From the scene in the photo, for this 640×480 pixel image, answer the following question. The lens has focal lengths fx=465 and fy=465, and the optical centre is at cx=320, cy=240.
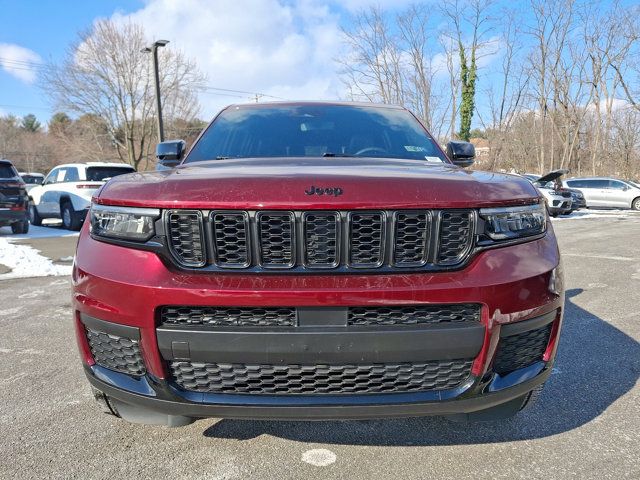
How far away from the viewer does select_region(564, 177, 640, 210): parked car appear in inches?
803

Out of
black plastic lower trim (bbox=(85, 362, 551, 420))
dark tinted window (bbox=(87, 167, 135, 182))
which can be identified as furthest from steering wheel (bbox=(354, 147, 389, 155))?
dark tinted window (bbox=(87, 167, 135, 182))

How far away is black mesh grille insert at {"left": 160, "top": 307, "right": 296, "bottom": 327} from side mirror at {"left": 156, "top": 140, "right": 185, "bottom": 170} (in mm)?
1544

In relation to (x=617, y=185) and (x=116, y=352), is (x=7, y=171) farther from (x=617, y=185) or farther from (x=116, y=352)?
(x=617, y=185)

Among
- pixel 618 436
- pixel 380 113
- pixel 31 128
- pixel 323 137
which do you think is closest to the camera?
pixel 618 436

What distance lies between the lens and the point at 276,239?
1.74 metres

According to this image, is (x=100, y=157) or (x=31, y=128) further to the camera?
(x=31, y=128)

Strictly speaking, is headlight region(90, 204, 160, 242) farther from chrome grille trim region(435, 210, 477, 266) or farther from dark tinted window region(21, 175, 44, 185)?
dark tinted window region(21, 175, 44, 185)

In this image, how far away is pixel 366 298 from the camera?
168 centimetres

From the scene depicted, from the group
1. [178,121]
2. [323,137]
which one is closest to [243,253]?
[323,137]

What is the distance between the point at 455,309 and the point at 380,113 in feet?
6.80

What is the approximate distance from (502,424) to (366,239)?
55.0 inches

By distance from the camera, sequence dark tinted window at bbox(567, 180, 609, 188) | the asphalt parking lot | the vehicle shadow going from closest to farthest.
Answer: the asphalt parking lot → the vehicle shadow → dark tinted window at bbox(567, 180, 609, 188)

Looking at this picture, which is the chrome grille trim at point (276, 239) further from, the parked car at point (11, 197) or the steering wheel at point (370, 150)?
the parked car at point (11, 197)

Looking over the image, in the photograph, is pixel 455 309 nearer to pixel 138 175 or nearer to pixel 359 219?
pixel 359 219
